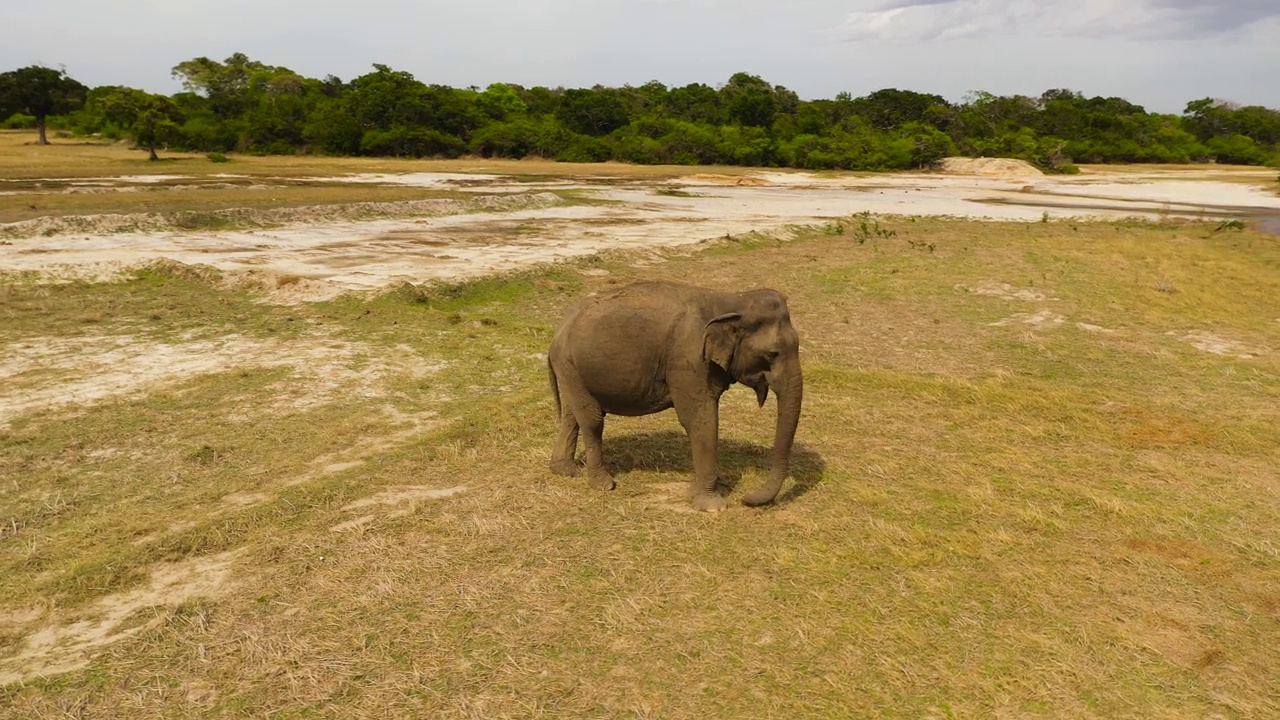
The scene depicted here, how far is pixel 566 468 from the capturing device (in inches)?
325

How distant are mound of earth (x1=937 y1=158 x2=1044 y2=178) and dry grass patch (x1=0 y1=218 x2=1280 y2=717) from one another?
61080 millimetres

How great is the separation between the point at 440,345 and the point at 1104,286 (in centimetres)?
1552

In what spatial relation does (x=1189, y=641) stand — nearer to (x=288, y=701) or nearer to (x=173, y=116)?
(x=288, y=701)

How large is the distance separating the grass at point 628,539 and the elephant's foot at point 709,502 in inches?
9.8

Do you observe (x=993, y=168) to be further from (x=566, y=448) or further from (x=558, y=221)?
(x=566, y=448)

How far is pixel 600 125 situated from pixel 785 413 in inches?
3112

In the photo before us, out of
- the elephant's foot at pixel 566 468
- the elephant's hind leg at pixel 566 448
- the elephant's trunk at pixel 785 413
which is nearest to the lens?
the elephant's trunk at pixel 785 413

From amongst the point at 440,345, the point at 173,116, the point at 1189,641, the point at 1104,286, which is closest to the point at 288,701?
the point at 1189,641

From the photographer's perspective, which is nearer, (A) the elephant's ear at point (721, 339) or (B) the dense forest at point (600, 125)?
(A) the elephant's ear at point (721, 339)

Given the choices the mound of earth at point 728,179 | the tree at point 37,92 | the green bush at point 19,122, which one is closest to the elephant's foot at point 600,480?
the mound of earth at point 728,179

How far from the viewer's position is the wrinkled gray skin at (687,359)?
7000 mm

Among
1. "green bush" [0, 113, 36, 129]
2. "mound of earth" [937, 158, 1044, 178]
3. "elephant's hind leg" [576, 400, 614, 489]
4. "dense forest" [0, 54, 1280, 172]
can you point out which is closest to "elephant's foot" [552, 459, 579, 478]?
"elephant's hind leg" [576, 400, 614, 489]

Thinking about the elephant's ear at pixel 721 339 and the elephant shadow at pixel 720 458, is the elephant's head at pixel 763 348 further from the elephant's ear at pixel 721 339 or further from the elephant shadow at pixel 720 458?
the elephant shadow at pixel 720 458

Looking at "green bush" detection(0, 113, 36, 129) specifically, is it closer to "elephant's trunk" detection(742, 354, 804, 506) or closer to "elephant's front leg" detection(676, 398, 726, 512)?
"elephant's front leg" detection(676, 398, 726, 512)
